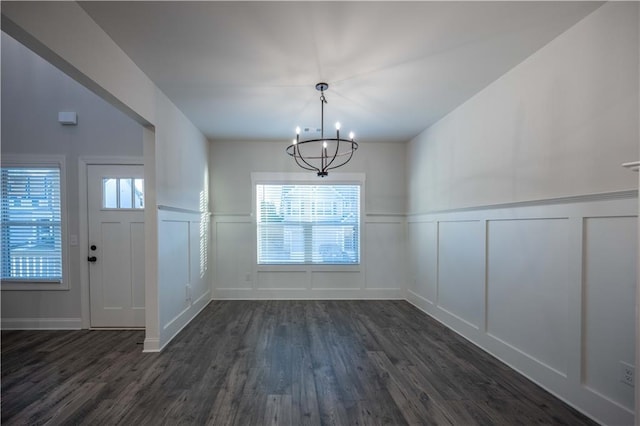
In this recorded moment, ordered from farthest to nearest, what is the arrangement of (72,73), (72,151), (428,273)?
(428,273), (72,151), (72,73)

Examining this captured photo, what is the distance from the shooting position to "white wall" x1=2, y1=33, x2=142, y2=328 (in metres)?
3.82

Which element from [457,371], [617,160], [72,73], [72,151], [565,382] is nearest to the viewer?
[617,160]

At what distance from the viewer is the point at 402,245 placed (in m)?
5.54

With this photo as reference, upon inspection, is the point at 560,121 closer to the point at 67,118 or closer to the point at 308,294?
the point at 308,294

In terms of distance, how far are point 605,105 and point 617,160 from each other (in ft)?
1.21

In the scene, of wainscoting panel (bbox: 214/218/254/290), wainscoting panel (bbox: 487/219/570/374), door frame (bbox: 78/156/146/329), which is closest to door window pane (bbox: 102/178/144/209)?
door frame (bbox: 78/156/146/329)

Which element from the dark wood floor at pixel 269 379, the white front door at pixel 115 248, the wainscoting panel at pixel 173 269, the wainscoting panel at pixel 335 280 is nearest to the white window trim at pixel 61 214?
the white front door at pixel 115 248

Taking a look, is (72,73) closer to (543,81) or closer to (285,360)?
(285,360)

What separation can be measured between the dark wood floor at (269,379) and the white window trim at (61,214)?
54 cm

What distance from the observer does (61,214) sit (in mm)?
3842

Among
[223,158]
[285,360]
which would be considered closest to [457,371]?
[285,360]

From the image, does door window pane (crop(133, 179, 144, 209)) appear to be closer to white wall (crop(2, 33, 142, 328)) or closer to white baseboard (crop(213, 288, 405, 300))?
white wall (crop(2, 33, 142, 328))

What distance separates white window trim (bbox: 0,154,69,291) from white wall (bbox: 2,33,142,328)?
0.04 m

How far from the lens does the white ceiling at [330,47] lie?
207cm
